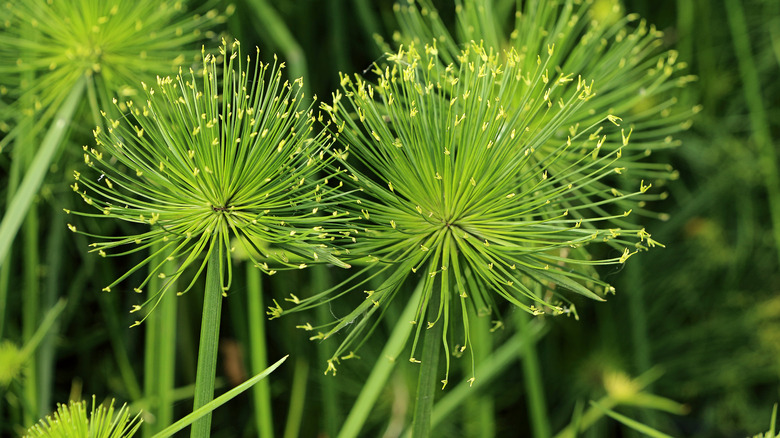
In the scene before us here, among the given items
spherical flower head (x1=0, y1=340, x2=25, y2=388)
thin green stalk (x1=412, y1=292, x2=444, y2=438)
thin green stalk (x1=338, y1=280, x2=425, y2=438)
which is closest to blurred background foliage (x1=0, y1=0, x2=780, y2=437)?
spherical flower head (x1=0, y1=340, x2=25, y2=388)

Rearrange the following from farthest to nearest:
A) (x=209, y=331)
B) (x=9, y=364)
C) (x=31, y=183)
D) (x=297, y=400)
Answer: (x=297, y=400), (x=9, y=364), (x=31, y=183), (x=209, y=331)

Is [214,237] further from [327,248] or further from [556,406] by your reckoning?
[556,406]

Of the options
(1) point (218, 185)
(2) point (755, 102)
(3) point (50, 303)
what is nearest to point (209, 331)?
(1) point (218, 185)

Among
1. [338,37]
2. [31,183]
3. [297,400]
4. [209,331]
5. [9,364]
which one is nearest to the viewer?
[209,331]

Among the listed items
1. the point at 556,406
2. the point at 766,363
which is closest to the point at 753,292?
the point at 766,363

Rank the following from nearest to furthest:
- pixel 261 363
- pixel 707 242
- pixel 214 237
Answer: pixel 214 237 → pixel 261 363 → pixel 707 242

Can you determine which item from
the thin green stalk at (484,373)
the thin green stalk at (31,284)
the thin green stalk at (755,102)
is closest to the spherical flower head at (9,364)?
the thin green stalk at (31,284)

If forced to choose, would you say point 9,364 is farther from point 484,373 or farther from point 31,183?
point 484,373

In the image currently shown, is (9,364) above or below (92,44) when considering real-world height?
below

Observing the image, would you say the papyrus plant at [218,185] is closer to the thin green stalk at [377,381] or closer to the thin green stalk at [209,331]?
the thin green stalk at [209,331]
